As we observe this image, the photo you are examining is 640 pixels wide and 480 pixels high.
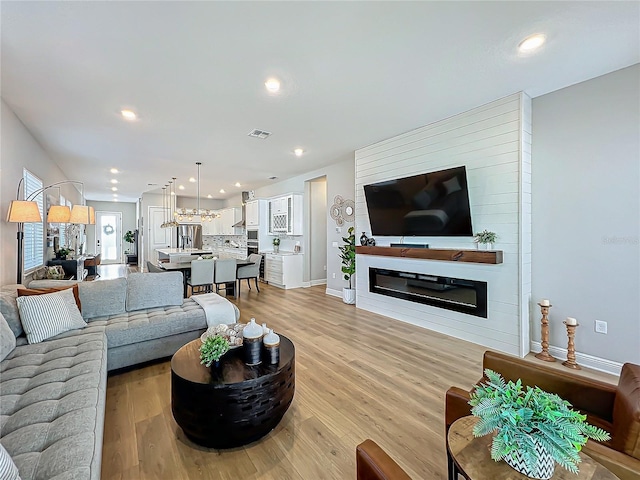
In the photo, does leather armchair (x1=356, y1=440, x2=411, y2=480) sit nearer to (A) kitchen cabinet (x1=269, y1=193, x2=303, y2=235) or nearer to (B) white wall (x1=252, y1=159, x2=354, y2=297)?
(B) white wall (x1=252, y1=159, x2=354, y2=297)

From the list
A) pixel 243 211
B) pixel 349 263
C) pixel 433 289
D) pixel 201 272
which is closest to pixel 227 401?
pixel 433 289

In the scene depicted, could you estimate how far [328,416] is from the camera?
2205 mm

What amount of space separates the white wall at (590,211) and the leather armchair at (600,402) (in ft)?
6.22

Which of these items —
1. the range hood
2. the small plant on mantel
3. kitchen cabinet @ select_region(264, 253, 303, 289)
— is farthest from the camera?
the range hood

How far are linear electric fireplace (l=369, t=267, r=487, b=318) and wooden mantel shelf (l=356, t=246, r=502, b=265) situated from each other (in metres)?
0.33

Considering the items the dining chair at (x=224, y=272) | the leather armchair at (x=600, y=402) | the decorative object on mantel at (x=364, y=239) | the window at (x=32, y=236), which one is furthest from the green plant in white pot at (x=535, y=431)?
the window at (x=32, y=236)

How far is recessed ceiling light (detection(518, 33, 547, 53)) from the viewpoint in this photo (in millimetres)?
2297

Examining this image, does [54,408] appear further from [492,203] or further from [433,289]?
[492,203]

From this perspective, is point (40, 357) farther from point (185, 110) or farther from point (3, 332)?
point (185, 110)

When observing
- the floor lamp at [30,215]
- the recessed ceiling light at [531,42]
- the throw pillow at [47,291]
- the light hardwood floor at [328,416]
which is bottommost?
the light hardwood floor at [328,416]

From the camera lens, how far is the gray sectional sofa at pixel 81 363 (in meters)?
1.19

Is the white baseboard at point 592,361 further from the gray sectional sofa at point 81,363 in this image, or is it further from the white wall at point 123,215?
the white wall at point 123,215

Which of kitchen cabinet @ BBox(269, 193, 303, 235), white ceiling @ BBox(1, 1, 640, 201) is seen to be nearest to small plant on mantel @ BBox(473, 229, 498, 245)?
white ceiling @ BBox(1, 1, 640, 201)

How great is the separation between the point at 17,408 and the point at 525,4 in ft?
13.1
